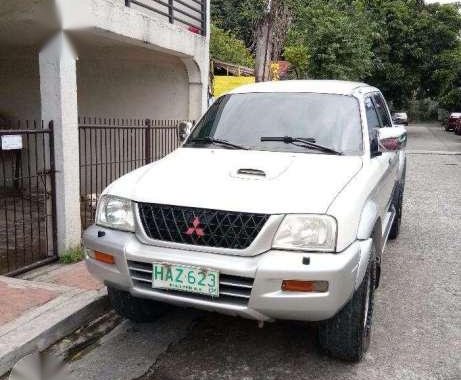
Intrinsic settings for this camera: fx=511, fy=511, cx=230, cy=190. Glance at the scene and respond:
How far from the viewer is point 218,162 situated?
3.59m

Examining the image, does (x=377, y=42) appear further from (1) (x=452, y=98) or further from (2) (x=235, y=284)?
(2) (x=235, y=284)

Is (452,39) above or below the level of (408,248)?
above

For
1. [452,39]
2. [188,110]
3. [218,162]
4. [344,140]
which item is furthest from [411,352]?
[452,39]

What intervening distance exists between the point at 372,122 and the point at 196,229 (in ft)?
7.41

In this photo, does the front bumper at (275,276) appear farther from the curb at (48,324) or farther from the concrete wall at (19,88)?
the concrete wall at (19,88)

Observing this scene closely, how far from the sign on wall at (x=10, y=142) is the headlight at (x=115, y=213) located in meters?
1.69

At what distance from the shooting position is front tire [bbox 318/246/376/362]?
10.2 ft

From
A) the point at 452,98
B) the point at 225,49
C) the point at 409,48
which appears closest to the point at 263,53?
the point at 225,49

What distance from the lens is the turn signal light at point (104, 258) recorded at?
3.18 meters

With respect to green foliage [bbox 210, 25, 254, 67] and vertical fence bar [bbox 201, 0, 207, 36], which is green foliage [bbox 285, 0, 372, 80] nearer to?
green foliage [bbox 210, 25, 254, 67]

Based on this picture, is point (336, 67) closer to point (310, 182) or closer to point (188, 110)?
point (188, 110)

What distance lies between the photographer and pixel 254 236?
2.89 m

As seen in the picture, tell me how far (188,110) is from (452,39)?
2514 cm

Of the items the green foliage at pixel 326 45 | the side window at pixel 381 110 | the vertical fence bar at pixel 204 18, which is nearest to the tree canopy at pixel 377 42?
the green foliage at pixel 326 45
